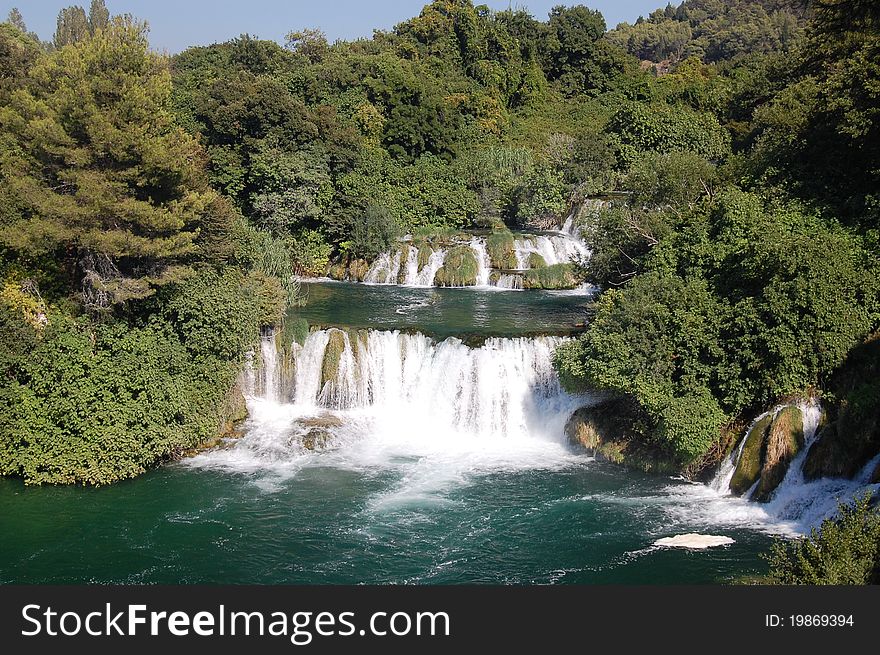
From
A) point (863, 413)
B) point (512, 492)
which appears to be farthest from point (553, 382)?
point (863, 413)

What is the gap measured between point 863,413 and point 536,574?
691 centimetres

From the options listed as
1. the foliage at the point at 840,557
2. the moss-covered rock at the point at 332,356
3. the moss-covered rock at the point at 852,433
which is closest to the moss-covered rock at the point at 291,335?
the moss-covered rock at the point at 332,356

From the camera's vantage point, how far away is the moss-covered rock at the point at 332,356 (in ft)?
76.9

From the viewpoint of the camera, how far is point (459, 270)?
114 feet

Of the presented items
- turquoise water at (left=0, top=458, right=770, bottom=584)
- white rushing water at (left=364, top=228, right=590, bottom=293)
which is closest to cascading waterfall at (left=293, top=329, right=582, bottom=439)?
turquoise water at (left=0, top=458, right=770, bottom=584)

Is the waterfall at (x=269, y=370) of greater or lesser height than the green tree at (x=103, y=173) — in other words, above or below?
Result: below

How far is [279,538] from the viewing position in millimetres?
16266

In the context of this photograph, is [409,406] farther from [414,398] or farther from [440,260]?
[440,260]

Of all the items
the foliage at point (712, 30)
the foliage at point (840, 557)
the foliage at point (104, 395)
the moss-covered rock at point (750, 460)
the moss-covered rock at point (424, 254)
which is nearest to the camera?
the foliage at point (840, 557)

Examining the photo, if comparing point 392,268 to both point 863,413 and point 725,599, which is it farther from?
point 725,599

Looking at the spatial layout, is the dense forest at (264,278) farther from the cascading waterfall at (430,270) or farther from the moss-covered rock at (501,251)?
the moss-covered rock at (501,251)

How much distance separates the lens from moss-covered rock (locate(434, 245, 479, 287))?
34.7 m

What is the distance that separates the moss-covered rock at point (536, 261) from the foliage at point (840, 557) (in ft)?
79.5

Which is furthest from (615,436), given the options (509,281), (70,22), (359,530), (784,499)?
(70,22)
